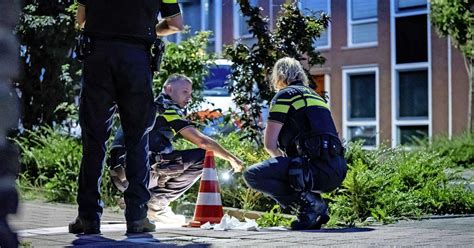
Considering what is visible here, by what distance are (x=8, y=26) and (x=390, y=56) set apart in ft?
81.4

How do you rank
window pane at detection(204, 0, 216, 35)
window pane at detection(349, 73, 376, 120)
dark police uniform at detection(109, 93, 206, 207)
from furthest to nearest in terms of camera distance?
1. window pane at detection(349, 73, 376, 120)
2. window pane at detection(204, 0, 216, 35)
3. dark police uniform at detection(109, 93, 206, 207)

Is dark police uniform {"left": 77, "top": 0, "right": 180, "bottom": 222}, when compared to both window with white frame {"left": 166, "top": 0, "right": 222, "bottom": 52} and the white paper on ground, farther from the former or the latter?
window with white frame {"left": 166, "top": 0, "right": 222, "bottom": 52}

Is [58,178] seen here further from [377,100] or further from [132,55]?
[377,100]

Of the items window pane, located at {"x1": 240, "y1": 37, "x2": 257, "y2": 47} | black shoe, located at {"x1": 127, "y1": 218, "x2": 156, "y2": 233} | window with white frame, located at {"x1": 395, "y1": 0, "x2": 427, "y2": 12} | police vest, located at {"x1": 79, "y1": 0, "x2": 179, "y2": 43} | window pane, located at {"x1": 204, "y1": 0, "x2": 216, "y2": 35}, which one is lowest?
black shoe, located at {"x1": 127, "y1": 218, "x2": 156, "y2": 233}

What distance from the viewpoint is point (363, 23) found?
85.5 feet

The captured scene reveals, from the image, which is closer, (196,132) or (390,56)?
(196,132)

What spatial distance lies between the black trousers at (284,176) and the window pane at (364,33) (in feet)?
62.4

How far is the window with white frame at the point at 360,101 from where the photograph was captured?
2753 cm

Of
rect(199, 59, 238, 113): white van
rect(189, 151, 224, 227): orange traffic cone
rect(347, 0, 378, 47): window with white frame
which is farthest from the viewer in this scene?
rect(347, 0, 378, 47): window with white frame

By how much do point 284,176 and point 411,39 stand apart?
20.0m

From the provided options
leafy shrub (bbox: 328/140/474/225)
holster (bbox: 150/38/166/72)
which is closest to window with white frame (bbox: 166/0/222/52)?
leafy shrub (bbox: 328/140/474/225)

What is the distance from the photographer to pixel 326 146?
7531 millimetres

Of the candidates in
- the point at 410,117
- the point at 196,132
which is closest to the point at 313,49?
the point at 196,132

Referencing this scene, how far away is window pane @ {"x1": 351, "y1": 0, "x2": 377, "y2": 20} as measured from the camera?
22953mm
